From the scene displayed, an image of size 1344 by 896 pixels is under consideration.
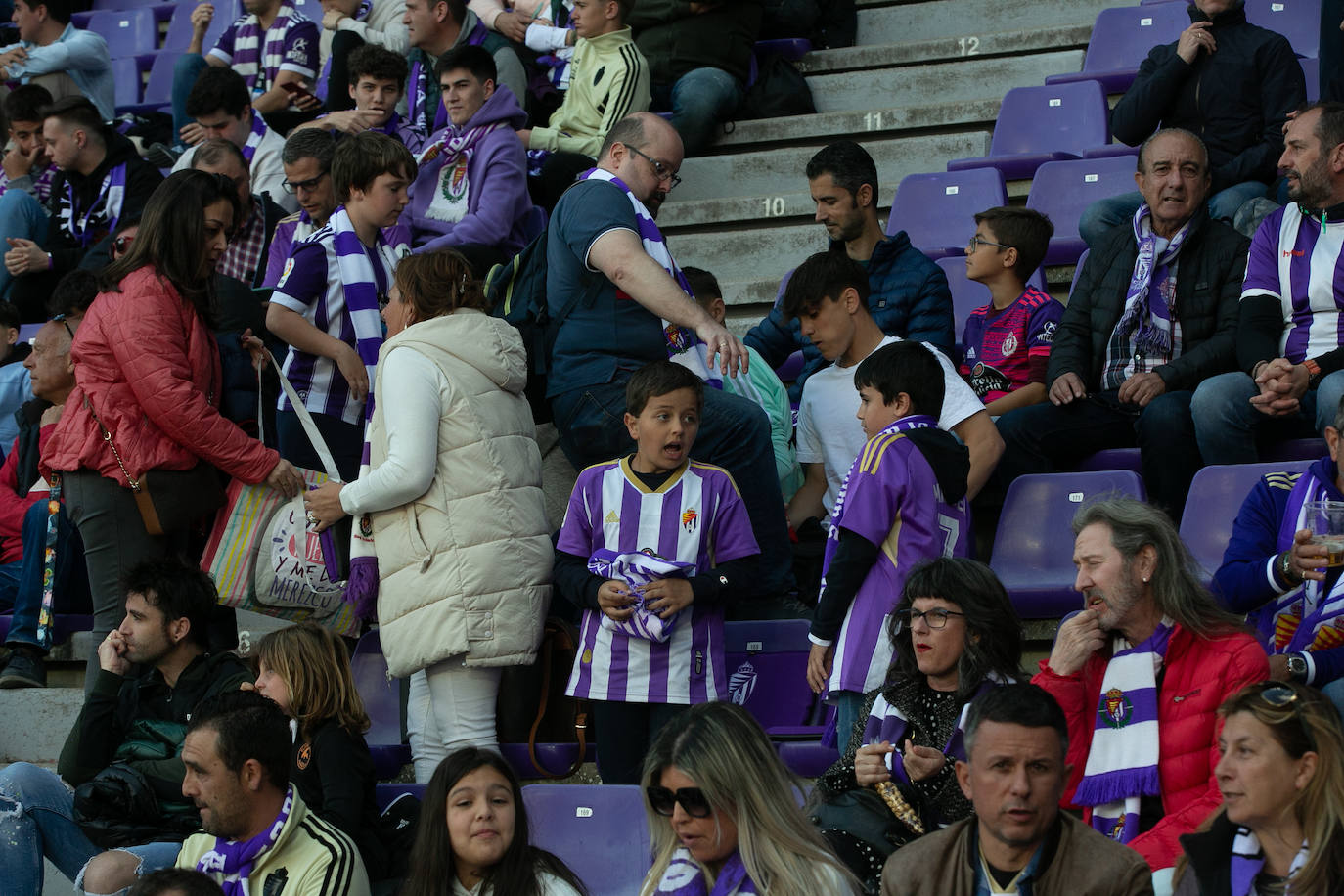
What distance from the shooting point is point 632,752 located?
4.06 meters

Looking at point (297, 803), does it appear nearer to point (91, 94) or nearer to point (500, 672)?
point (500, 672)

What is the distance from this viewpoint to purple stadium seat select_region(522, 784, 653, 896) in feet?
12.6

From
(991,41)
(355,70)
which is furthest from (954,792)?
(991,41)

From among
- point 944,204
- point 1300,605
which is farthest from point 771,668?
point 944,204

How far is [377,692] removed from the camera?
4.86 metres

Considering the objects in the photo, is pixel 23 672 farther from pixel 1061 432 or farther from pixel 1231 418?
pixel 1231 418

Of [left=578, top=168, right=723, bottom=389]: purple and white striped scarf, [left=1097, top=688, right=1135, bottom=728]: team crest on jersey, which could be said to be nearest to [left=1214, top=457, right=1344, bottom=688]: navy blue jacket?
[left=1097, top=688, right=1135, bottom=728]: team crest on jersey

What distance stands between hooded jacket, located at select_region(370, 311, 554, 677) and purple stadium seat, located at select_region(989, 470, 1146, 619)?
1.24 meters

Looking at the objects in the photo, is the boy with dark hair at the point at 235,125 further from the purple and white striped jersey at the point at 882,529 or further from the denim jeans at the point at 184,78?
the purple and white striped jersey at the point at 882,529

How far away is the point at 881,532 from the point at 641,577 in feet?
1.91

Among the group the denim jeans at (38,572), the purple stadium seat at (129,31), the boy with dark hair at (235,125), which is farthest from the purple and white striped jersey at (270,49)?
the denim jeans at (38,572)

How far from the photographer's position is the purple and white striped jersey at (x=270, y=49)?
8.04 meters

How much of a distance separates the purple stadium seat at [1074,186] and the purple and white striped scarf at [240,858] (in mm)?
3795

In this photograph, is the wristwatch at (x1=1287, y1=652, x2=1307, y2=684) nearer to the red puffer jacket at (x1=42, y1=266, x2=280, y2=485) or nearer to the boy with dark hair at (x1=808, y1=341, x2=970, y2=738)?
the boy with dark hair at (x1=808, y1=341, x2=970, y2=738)
